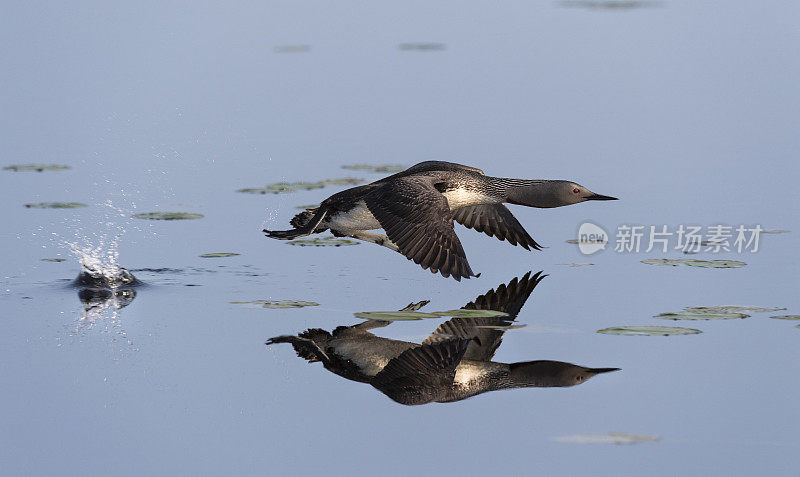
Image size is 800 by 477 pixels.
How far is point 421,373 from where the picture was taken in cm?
727

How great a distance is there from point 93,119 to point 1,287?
630 cm

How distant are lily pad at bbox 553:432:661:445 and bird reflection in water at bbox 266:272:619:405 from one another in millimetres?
842

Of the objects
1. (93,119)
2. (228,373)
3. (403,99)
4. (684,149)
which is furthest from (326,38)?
(228,373)

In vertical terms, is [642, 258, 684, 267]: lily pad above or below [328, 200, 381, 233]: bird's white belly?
below

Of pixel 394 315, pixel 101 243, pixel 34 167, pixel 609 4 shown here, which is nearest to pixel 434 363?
pixel 394 315


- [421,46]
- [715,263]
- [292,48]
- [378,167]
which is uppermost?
[421,46]

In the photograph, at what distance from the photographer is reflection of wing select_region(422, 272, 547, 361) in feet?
25.7

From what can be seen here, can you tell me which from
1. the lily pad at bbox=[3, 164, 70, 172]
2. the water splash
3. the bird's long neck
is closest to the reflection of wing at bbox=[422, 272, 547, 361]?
the bird's long neck

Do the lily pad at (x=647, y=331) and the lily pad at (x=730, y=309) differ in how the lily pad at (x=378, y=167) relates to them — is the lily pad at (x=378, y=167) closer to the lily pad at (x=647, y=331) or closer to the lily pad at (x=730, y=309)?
the lily pad at (x=730, y=309)

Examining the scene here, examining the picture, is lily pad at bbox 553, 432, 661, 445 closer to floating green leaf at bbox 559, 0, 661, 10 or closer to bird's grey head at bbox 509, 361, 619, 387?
bird's grey head at bbox 509, 361, 619, 387

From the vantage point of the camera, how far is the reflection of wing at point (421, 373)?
22.6ft

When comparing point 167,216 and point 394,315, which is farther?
point 167,216

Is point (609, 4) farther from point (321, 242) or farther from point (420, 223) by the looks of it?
point (420, 223)

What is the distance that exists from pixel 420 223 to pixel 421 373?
2071mm
